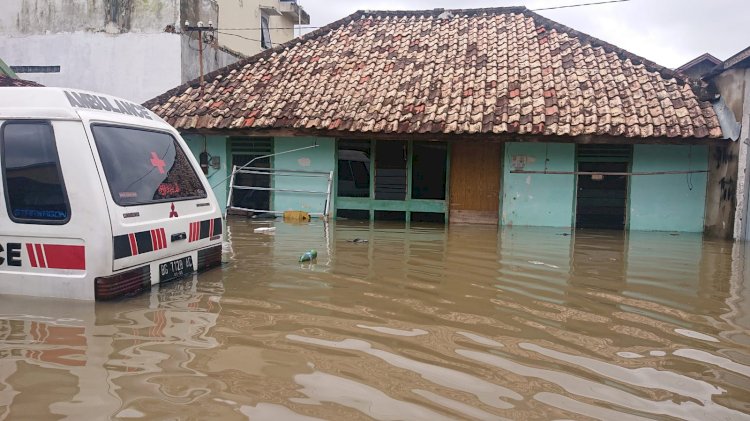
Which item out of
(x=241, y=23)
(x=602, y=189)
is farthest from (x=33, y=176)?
(x=241, y=23)

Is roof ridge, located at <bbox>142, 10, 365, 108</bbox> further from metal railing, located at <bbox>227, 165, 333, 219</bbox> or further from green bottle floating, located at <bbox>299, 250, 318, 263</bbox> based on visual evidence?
green bottle floating, located at <bbox>299, 250, 318, 263</bbox>

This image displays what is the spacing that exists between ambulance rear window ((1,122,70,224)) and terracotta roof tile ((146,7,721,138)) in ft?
25.0

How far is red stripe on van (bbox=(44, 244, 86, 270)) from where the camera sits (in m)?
3.92

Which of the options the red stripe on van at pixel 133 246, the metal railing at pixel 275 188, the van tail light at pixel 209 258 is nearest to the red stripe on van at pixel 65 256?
the red stripe on van at pixel 133 246

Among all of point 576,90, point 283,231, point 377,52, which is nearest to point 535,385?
point 283,231

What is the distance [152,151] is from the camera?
468cm

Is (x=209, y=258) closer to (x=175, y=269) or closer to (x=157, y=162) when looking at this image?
(x=175, y=269)

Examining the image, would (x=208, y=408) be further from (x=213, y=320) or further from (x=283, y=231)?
(x=283, y=231)

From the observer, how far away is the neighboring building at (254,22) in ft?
58.1

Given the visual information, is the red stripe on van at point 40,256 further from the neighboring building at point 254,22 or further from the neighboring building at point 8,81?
the neighboring building at point 254,22

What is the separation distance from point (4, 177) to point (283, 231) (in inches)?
231

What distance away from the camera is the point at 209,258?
5.34 m

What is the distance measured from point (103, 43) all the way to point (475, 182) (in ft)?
33.5

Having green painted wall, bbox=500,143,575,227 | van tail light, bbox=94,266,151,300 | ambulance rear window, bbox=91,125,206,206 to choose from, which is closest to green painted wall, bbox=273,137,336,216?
green painted wall, bbox=500,143,575,227
